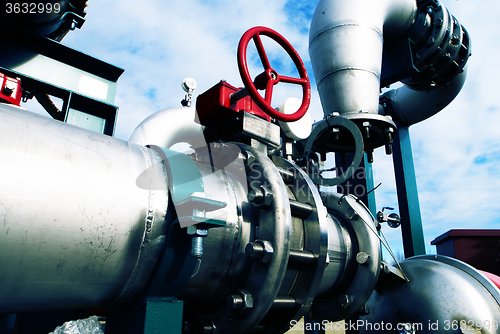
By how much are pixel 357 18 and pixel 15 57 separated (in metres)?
1.83

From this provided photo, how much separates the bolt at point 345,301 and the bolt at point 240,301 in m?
0.57

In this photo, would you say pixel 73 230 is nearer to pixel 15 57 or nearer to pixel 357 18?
pixel 15 57

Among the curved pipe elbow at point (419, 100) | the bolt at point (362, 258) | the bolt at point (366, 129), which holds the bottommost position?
the bolt at point (362, 258)

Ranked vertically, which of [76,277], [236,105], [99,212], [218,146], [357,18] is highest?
[357,18]

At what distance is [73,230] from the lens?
0.64 meters

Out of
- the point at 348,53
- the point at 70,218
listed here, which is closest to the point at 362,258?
the point at 70,218

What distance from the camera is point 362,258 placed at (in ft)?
4.19

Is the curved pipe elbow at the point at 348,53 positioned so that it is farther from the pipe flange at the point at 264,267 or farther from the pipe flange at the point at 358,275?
the pipe flange at the point at 264,267

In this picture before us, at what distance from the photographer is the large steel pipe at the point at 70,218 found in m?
0.59

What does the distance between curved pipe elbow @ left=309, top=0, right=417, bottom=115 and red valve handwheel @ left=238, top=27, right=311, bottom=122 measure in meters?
0.84

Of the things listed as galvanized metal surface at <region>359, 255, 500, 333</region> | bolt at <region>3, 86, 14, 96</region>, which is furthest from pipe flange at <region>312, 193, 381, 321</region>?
bolt at <region>3, 86, 14, 96</region>

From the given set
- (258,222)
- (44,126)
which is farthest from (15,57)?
(258,222)

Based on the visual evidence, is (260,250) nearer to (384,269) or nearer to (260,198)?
(260,198)

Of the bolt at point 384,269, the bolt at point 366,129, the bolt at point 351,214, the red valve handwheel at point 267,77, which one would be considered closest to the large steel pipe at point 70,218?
the red valve handwheel at point 267,77
